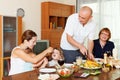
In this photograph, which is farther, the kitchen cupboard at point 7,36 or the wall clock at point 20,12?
the wall clock at point 20,12

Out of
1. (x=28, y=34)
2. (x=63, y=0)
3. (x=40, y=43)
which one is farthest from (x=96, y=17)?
(x=28, y=34)

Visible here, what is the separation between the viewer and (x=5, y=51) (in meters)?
3.91

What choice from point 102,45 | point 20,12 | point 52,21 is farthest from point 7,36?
point 102,45

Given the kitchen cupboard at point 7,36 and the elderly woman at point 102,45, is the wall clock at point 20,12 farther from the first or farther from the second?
the elderly woman at point 102,45

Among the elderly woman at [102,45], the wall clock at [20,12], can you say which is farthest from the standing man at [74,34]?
the wall clock at [20,12]

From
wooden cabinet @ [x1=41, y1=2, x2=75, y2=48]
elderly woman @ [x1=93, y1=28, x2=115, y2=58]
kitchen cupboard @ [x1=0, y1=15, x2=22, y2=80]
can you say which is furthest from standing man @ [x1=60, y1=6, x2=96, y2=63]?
wooden cabinet @ [x1=41, y1=2, x2=75, y2=48]

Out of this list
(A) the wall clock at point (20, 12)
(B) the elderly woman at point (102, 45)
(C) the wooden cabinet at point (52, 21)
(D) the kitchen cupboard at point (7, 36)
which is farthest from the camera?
(C) the wooden cabinet at point (52, 21)

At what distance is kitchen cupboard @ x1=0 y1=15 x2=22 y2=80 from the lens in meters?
3.76

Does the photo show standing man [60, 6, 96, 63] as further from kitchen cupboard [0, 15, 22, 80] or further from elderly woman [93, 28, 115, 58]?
kitchen cupboard [0, 15, 22, 80]

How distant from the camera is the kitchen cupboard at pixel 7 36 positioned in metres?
3.76

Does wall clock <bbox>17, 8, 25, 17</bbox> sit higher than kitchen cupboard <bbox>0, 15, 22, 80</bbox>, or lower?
higher

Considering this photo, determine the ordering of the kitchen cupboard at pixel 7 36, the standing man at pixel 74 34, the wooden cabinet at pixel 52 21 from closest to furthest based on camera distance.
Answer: the standing man at pixel 74 34 → the kitchen cupboard at pixel 7 36 → the wooden cabinet at pixel 52 21

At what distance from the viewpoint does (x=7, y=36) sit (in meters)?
3.98

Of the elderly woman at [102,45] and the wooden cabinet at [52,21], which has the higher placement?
the wooden cabinet at [52,21]
